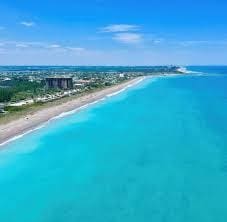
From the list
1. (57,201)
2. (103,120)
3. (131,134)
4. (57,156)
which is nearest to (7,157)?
(57,156)

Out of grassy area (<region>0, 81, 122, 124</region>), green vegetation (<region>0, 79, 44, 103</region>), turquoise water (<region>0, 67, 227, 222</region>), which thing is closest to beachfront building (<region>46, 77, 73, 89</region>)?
green vegetation (<region>0, 79, 44, 103</region>)

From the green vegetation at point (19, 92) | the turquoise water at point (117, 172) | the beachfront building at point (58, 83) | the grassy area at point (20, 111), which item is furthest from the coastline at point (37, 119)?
the beachfront building at point (58, 83)

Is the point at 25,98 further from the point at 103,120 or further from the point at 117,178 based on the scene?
the point at 117,178

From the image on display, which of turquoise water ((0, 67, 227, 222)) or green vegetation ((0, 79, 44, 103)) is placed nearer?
turquoise water ((0, 67, 227, 222))

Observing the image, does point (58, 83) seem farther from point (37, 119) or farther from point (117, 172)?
point (117, 172)

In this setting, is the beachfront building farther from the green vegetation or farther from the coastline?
the coastline

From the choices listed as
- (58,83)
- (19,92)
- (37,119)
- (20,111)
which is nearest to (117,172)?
(37,119)

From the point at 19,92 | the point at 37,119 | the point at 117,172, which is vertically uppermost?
the point at 117,172

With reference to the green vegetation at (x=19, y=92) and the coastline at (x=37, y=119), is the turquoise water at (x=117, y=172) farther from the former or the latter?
the green vegetation at (x=19, y=92)
